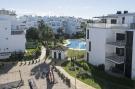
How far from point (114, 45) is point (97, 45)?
509 cm

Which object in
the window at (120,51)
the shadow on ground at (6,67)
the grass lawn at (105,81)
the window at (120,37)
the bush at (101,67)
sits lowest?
the grass lawn at (105,81)

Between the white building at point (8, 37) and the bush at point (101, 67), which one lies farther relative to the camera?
the white building at point (8, 37)

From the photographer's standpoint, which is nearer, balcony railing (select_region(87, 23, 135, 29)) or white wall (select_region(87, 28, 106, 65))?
balcony railing (select_region(87, 23, 135, 29))

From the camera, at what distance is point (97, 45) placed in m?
44.5

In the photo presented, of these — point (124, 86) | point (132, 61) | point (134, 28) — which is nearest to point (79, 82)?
point (124, 86)

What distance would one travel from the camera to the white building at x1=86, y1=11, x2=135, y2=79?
3725cm

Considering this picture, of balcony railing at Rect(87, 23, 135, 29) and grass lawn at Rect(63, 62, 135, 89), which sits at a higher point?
balcony railing at Rect(87, 23, 135, 29)

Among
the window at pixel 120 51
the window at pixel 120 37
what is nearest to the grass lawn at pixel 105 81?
the window at pixel 120 51

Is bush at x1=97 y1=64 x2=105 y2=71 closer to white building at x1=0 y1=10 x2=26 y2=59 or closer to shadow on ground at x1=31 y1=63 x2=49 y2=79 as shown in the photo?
shadow on ground at x1=31 y1=63 x2=49 y2=79

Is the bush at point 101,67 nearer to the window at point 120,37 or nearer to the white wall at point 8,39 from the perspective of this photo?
the window at point 120,37

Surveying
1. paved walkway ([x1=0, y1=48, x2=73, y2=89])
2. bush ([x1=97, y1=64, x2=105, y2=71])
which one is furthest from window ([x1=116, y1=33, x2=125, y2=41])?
paved walkway ([x1=0, y1=48, x2=73, y2=89])

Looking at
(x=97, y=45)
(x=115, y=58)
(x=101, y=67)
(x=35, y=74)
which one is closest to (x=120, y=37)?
(x=115, y=58)

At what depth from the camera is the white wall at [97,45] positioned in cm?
4250

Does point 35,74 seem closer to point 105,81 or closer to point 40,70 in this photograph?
point 40,70
